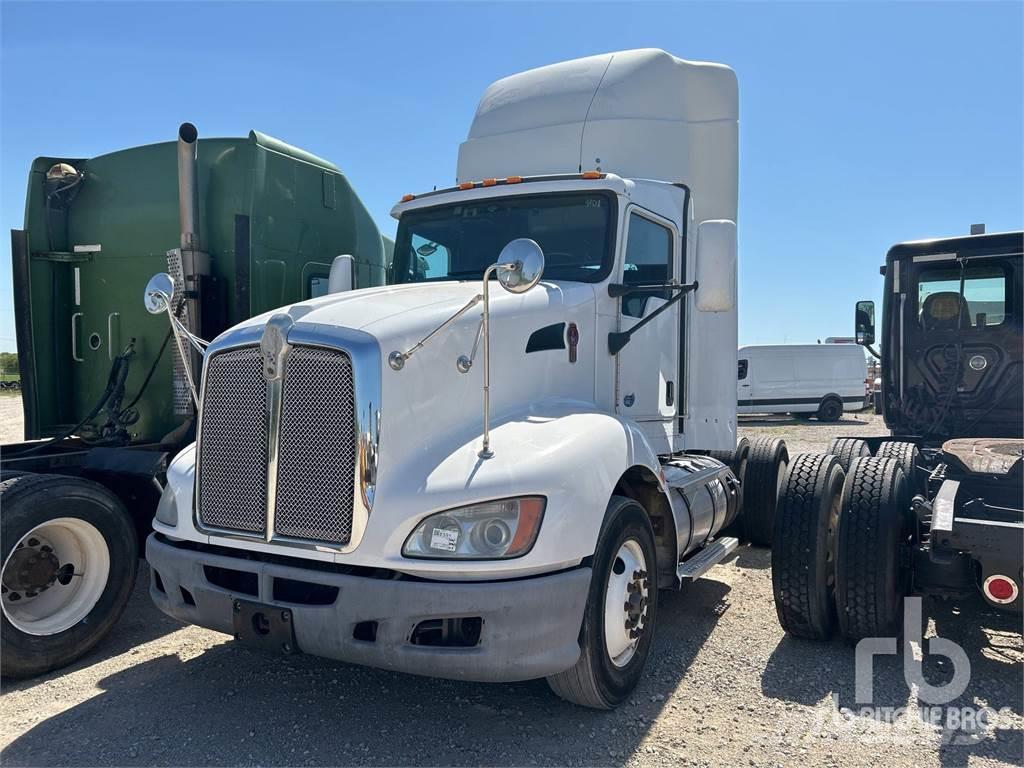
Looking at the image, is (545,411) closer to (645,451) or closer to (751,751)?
(645,451)

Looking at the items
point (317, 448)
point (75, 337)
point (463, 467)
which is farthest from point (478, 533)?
point (75, 337)

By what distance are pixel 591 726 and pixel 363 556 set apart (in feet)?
4.76

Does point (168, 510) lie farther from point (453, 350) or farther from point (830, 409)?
point (830, 409)

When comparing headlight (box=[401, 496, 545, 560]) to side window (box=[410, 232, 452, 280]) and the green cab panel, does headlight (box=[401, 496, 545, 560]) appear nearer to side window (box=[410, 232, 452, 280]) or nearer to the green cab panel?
→ side window (box=[410, 232, 452, 280])

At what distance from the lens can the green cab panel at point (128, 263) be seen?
20.0ft

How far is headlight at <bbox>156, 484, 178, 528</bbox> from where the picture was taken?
13.2 ft

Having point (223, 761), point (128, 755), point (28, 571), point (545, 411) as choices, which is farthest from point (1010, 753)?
point (28, 571)

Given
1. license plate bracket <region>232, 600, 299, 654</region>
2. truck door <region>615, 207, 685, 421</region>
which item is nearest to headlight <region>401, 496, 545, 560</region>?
license plate bracket <region>232, 600, 299, 654</region>

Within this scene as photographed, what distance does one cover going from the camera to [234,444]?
12.3ft

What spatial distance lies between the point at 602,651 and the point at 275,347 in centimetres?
212

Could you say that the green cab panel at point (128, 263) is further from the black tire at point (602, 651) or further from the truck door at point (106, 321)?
the black tire at point (602, 651)

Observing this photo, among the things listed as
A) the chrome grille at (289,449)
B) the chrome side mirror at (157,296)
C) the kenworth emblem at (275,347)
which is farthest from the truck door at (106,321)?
the kenworth emblem at (275,347)

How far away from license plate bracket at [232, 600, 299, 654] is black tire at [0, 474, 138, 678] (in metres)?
1.71

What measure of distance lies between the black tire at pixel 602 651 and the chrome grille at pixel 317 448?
120 centimetres
